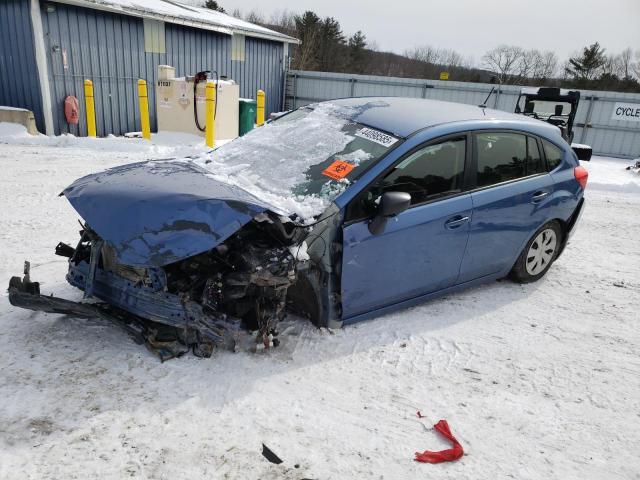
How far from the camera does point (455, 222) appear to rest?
12.1ft

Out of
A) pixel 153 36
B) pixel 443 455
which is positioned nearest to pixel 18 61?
pixel 153 36

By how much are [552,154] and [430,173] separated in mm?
1623

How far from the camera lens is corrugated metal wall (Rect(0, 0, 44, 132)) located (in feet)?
36.3

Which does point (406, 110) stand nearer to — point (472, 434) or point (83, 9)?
point (472, 434)

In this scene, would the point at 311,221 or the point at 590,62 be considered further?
the point at 590,62

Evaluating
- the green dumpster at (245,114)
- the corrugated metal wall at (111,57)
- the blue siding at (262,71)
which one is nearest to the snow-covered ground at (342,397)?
the corrugated metal wall at (111,57)

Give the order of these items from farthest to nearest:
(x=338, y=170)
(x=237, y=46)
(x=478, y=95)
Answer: (x=237, y=46)
(x=478, y=95)
(x=338, y=170)

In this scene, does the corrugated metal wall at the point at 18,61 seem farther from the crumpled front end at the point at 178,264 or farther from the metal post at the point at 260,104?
the crumpled front end at the point at 178,264

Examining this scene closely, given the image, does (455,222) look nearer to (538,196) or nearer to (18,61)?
(538,196)

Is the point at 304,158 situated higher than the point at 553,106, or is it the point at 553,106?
the point at 553,106

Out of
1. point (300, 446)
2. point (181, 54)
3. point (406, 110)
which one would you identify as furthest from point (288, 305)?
point (181, 54)

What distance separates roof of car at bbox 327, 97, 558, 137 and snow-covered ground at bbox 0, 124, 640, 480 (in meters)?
1.52

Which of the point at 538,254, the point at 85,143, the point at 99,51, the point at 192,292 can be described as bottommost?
the point at 85,143

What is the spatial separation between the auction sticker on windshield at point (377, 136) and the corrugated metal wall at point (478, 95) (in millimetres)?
13580
